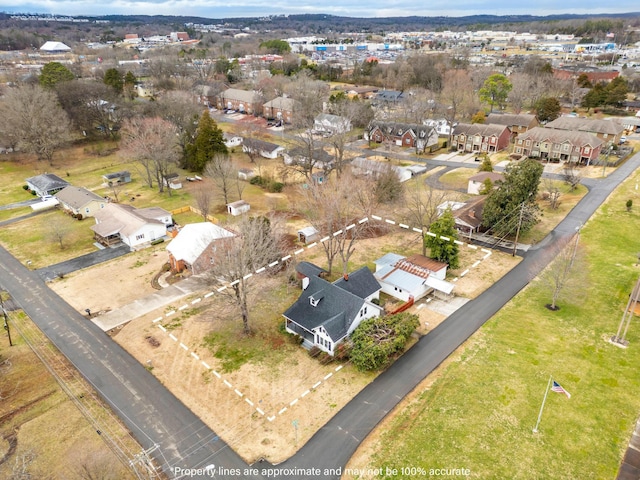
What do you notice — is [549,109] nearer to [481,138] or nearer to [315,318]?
[481,138]

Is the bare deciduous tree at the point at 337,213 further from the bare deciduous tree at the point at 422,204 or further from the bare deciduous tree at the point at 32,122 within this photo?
the bare deciduous tree at the point at 32,122

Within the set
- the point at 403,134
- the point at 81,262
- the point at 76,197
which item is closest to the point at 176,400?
the point at 81,262

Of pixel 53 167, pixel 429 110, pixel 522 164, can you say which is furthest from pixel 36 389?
pixel 429 110

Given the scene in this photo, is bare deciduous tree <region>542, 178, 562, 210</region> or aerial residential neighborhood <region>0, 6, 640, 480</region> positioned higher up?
bare deciduous tree <region>542, 178, 562, 210</region>

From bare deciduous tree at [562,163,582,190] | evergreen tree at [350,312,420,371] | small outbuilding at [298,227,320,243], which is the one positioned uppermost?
bare deciduous tree at [562,163,582,190]

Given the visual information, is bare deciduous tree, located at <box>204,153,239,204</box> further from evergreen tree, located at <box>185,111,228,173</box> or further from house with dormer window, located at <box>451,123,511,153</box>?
house with dormer window, located at <box>451,123,511,153</box>

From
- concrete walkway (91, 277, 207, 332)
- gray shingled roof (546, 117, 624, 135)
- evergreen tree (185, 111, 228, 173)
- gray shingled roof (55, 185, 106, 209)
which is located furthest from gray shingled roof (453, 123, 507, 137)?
gray shingled roof (55, 185, 106, 209)
